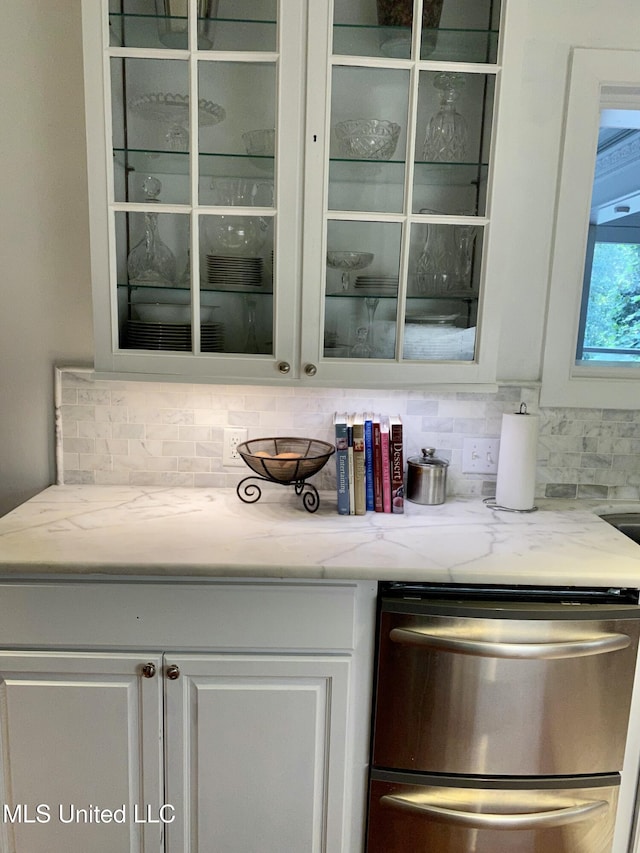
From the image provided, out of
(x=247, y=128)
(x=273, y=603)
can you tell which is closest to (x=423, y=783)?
(x=273, y=603)

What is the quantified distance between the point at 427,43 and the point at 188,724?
69.6 inches

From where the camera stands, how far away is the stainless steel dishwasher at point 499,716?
1.38 m

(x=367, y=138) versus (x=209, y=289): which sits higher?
(x=367, y=138)

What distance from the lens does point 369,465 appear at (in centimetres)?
175

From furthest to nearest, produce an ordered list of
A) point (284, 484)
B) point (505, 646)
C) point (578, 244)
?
point (578, 244) → point (284, 484) → point (505, 646)

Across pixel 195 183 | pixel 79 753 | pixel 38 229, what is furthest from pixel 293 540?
pixel 38 229

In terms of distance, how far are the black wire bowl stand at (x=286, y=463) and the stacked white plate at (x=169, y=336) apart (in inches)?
12.7

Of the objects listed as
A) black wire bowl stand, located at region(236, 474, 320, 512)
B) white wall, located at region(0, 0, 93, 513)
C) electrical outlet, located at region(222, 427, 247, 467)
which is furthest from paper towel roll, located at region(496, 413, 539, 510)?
white wall, located at region(0, 0, 93, 513)

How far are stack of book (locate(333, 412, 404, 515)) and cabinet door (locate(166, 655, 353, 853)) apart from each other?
47cm

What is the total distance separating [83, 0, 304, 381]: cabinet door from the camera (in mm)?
1519

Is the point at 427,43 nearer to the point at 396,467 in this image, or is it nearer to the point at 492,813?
the point at 396,467

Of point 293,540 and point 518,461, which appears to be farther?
point 518,461

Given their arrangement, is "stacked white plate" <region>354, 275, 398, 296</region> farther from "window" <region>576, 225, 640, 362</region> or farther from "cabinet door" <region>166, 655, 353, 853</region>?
"cabinet door" <region>166, 655, 353, 853</region>

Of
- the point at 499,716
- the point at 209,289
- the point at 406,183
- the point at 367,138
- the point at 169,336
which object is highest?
the point at 367,138
